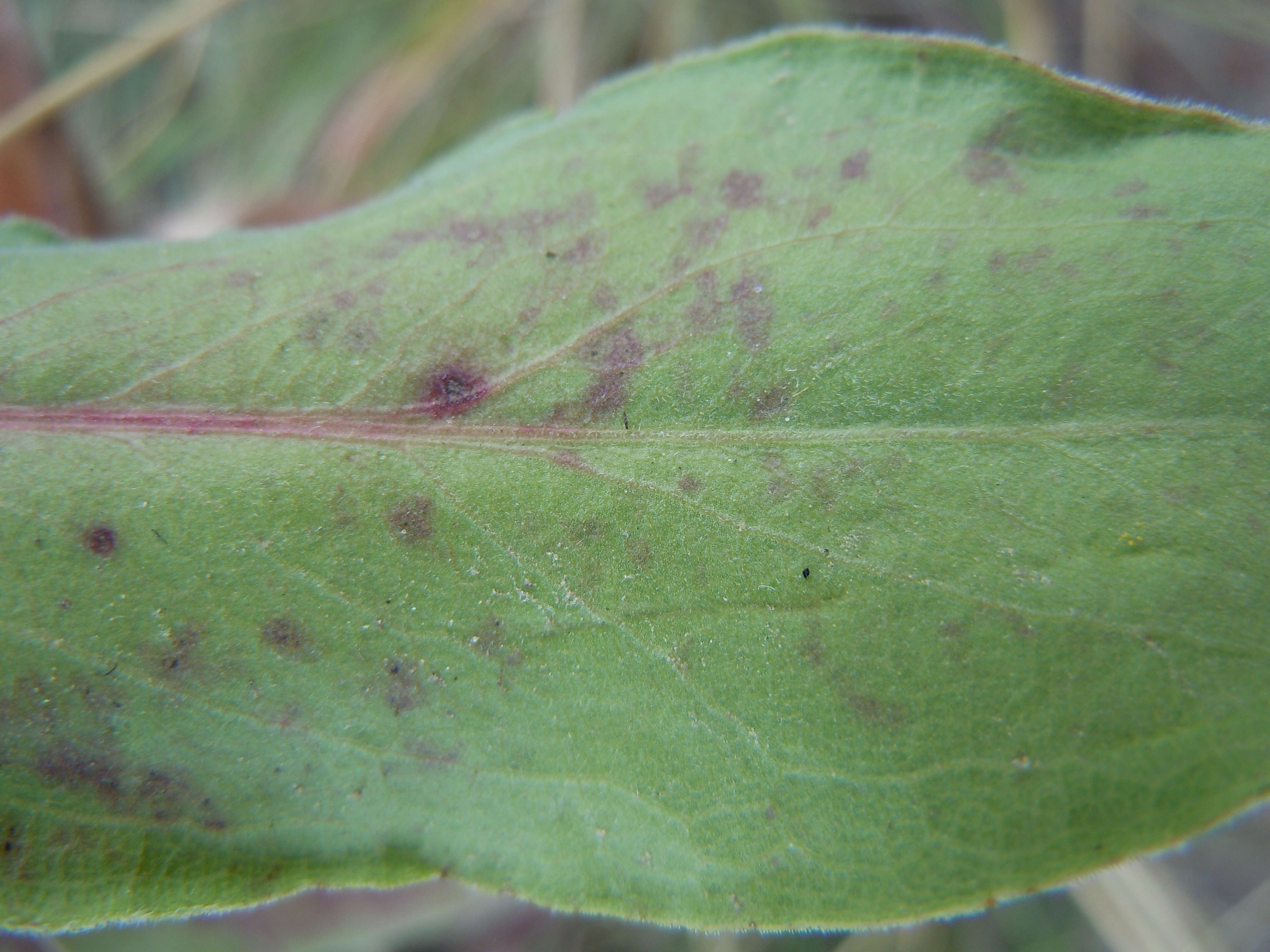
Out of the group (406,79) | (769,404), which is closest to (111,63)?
(406,79)

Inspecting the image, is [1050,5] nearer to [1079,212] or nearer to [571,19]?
[571,19]

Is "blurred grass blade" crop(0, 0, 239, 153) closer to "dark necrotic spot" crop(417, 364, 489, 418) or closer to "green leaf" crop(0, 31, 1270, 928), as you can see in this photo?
"green leaf" crop(0, 31, 1270, 928)

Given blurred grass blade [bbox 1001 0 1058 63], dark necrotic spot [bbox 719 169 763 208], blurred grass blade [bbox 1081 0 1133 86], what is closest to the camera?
dark necrotic spot [bbox 719 169 763 208]

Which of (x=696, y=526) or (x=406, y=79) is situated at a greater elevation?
(x=406, y=79)

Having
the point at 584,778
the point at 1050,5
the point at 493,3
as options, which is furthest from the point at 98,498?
the point at 1050,5

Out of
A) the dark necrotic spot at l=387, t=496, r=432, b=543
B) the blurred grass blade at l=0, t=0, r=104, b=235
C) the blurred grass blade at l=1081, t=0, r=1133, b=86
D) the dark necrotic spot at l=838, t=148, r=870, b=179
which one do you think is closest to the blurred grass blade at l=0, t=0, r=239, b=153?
the blurred grass blade at l=0, t=0, r=104, b=235

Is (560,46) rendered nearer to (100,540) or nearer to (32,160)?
(32,160)

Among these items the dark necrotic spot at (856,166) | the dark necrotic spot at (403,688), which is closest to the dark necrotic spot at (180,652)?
the dark necrotic spot at (403,688)
